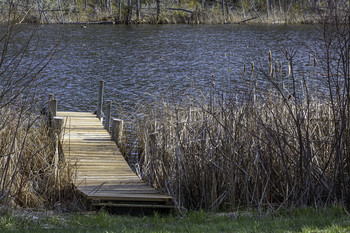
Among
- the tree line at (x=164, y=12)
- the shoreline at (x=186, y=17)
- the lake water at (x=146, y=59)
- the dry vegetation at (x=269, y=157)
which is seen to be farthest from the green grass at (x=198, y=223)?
the shoreline at (x=186, y=17)

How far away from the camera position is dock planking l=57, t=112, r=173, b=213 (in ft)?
19.9

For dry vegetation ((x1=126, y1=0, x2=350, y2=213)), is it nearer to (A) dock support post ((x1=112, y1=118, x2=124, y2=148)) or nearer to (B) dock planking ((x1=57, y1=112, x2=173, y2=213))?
(B) dock planking ((x1=57, y1=112, x2=173, y2=213))

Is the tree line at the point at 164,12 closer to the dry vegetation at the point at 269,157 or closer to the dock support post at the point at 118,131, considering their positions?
the dock support post at the point at 118,131

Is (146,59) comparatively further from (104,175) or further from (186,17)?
(186,17)

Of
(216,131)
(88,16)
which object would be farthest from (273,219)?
(88,16)

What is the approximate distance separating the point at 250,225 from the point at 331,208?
43.9 inches

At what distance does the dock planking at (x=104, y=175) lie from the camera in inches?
238

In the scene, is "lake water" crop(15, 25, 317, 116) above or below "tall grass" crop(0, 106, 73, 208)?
above

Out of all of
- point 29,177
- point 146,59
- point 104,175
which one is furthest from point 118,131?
point 146,59

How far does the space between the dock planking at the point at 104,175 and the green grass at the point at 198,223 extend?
30.7 inches

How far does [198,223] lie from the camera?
16.0 ft

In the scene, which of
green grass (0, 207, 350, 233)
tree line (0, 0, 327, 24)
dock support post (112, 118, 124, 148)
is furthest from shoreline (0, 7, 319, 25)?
green grass (0, 207, 350, 233)

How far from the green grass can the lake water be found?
13.8ft

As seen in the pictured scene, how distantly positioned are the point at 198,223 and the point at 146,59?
16.6m
